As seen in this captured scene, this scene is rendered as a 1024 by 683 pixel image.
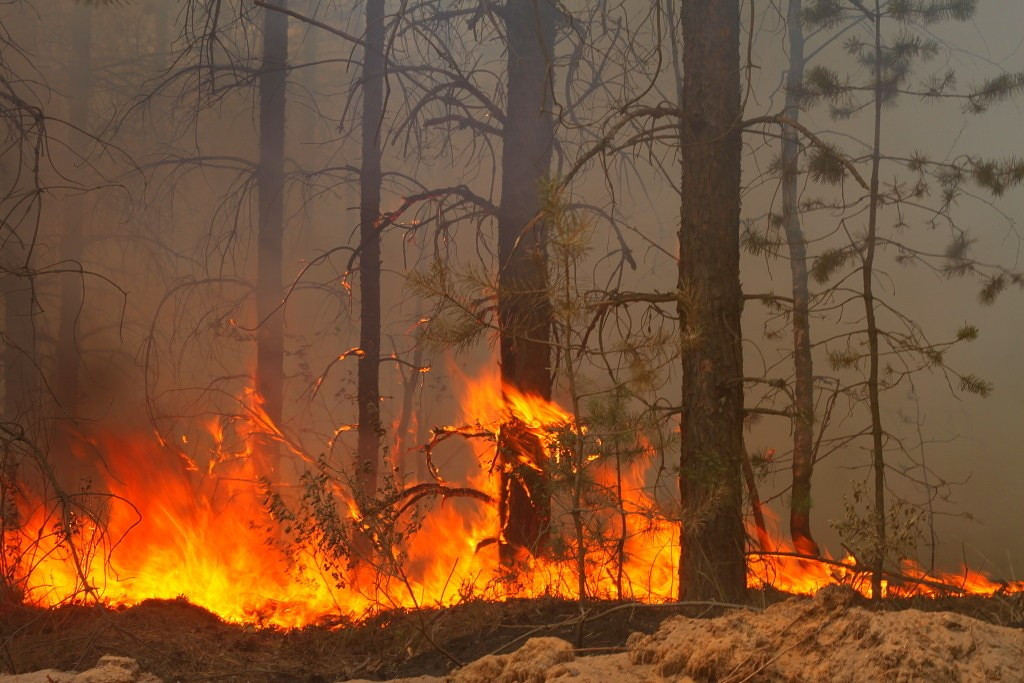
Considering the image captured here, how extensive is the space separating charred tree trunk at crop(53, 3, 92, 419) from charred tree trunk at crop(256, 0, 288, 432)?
4.80ft

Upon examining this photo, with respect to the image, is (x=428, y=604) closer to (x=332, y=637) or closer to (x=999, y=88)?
(x=332, y=637)

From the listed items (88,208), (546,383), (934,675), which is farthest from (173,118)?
(934,675)

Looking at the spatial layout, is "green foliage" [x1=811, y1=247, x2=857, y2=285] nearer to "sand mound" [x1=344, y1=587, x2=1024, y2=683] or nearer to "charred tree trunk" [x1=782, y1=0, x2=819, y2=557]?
"charred tree trunk" [x1=782, y1=0, x2=819, y2=557]

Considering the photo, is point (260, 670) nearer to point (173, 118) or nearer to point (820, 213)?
point (173, 118)

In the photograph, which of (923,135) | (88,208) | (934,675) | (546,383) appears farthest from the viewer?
(923,135)

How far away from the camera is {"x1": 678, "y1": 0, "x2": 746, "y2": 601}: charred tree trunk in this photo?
186 inches

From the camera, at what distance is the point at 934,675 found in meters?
2.31

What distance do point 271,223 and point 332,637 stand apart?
14.4 ft

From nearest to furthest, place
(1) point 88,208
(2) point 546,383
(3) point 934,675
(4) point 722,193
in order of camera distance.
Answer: (3) point 934,675 → (4) point 722,193 → (2) point 546,383 → (1) point 88,208

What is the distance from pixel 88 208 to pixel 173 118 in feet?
3.49

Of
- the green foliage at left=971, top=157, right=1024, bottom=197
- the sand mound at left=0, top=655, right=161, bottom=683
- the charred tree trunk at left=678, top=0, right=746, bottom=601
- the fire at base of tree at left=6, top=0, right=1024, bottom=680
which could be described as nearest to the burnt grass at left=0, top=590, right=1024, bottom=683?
the charred tree trunk at left=678, top=0, right=746, bottom=601

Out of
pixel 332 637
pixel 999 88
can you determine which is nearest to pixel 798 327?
pixel 999 88

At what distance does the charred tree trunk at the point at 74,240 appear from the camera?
26.5ft

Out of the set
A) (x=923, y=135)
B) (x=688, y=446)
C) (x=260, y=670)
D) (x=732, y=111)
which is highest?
(x=923, y=135)
